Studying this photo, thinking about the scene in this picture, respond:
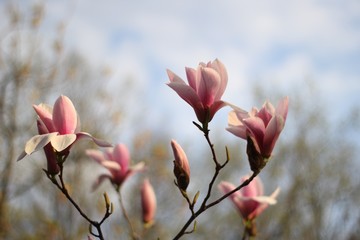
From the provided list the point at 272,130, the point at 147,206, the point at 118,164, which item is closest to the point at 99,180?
the point at 118,164

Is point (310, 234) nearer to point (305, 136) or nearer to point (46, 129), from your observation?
point (305, 136)

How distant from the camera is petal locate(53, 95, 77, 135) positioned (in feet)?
4.22

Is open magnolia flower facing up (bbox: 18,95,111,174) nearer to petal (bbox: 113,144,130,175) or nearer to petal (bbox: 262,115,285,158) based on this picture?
petal (bbox: 262,115,285,158)

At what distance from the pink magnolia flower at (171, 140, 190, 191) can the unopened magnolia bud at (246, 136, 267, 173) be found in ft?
0.64

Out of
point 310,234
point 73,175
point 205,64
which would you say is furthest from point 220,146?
point 205,64

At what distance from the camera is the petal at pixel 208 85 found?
130cm

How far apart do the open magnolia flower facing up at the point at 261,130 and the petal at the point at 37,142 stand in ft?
1.68

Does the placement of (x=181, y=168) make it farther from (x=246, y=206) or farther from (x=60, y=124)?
(x=246, y=206)

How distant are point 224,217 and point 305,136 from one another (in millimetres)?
3407

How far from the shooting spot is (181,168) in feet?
4.39

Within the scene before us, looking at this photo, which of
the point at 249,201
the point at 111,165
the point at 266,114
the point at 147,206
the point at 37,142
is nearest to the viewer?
the point at 37,142

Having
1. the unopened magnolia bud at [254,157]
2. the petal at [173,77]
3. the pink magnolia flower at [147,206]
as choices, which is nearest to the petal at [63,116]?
the petal at [173,77]

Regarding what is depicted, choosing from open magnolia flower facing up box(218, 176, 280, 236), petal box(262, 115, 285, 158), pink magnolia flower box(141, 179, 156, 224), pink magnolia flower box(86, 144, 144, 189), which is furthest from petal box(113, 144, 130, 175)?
petal box(262, 115, 285, 158)

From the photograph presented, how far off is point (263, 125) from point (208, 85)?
194 millimetres
